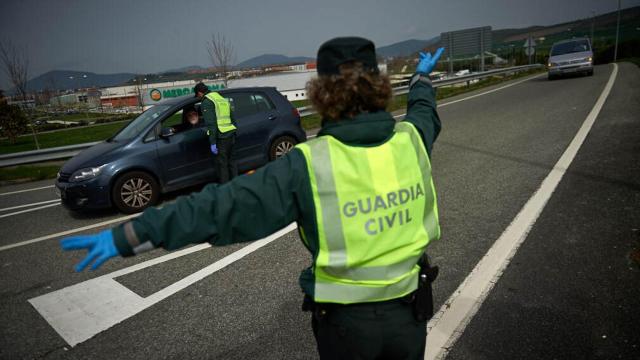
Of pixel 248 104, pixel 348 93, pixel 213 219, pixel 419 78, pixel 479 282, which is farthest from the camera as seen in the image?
pixel 248 104

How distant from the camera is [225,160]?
6574 millimetres

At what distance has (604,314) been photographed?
2766 millimetres

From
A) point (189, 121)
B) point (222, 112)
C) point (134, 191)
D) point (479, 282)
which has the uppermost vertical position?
point (222, 112)

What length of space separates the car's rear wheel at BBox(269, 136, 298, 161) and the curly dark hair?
6137 millimetres

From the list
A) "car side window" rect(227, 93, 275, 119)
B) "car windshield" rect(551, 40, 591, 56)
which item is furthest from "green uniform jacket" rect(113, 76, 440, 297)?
"car windshield" rect(551, 40, 591, 56)

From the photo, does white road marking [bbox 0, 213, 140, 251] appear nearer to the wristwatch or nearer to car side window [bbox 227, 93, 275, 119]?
car side window [bbox 227, 93, 275, 119]

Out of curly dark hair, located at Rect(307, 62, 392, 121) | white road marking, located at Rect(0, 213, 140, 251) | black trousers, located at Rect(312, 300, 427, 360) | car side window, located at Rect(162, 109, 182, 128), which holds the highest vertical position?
curly dark hair, located at Rect(307, 62, 392, 121)

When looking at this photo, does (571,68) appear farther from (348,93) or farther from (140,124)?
(348,93)

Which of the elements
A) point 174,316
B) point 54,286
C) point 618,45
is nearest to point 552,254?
point 174,316

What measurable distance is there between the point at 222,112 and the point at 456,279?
14.2 ft

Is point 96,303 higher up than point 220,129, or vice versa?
point 220,129

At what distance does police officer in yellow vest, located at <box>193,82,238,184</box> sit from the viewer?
6.22 metres

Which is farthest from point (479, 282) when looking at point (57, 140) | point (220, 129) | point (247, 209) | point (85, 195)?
point (57, 140)

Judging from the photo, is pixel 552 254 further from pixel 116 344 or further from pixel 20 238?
pixel 20 238
